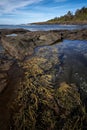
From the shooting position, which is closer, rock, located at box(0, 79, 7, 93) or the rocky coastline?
the rocky coastline

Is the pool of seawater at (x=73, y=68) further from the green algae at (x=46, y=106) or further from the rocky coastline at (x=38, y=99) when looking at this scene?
the green algae at (x=46, y=106)

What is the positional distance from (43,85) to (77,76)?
216 cm

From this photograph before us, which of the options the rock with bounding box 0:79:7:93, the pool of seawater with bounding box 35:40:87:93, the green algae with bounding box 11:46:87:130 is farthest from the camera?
the pool of seawater with bounding box 35:40:87:93

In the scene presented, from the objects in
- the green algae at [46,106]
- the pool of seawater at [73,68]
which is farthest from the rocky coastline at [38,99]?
the pool of seawater at [73,68]

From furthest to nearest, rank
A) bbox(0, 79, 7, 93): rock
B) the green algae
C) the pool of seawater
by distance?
the pool of seawater → bbox(0, 79, 7, 93): rock → the green algae

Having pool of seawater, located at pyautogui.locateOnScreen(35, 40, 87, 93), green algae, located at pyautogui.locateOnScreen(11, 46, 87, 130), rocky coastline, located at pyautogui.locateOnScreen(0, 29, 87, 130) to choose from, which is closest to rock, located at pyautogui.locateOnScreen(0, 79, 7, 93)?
rocky coastline, located at pyautogui.locateOnScreen(0, 29, 87, 130)

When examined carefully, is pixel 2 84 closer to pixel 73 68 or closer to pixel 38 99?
pixel 38 99

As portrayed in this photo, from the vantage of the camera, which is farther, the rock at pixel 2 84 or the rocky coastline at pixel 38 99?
the rock at pixel 2 84

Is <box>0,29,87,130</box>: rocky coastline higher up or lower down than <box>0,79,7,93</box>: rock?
lower down

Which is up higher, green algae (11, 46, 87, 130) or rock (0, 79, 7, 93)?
rock (0, 79, 7, 93)

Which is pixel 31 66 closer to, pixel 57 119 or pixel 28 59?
pixel 28 59

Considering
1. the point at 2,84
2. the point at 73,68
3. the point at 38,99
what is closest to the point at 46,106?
the point at 38,99

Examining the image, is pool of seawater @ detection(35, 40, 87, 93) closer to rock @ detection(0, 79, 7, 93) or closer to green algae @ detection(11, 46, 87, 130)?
green algae @ detection(11, 46, 87, 130)

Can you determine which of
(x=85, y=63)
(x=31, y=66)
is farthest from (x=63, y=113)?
(x=85, y=63)
